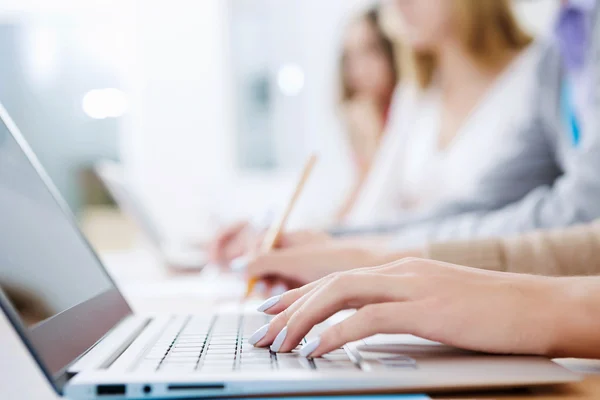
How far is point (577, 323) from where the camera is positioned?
15.9 inches

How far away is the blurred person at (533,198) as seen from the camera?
2.29 ft

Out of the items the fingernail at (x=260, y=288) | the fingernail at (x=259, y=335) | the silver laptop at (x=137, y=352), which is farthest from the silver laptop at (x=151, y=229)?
the fingernail at (x=259, y=335)

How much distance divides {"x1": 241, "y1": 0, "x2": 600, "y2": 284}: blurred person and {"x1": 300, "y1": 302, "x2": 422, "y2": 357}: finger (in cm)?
A: 31

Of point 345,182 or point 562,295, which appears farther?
point 345,182

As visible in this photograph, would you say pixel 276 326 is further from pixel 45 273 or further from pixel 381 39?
pixel 381 39

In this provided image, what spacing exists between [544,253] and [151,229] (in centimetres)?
105

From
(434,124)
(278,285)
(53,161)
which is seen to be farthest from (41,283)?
(53,161)

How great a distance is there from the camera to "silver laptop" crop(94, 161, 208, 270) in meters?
1.46

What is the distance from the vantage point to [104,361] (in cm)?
39

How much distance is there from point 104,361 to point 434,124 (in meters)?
1.37

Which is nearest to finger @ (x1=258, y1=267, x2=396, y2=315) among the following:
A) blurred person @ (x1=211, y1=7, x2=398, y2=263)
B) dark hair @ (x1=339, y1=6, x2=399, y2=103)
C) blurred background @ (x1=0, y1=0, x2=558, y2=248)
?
blurred person @ (x1=211, y1=7, x2=398, y2=263)

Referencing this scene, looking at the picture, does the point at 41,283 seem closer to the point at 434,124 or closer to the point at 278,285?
the point at 278,285

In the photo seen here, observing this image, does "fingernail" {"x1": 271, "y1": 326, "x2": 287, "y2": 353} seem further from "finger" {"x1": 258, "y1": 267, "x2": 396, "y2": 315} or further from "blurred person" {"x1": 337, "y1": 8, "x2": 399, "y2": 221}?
"blurred person" {"x1": 337, "y1": 8, "x2": 399, "y2": 221}

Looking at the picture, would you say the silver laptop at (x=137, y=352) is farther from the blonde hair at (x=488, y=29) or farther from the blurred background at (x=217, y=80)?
the blurred background at (x=217, y=80)
